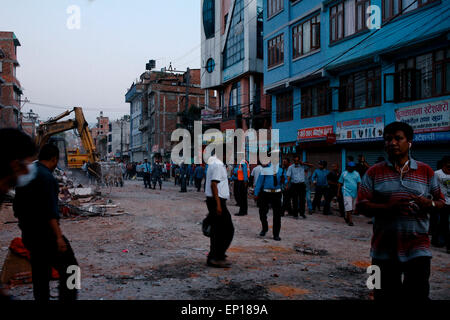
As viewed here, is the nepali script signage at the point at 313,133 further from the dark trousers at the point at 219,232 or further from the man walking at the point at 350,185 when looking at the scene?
the dark trousers at the point at 219,232

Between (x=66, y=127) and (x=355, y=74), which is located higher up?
(x=355, y=74)

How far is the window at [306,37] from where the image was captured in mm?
21047

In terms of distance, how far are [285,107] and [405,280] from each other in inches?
868

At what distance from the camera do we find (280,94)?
2514 centimetres

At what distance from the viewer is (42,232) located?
3.47 m

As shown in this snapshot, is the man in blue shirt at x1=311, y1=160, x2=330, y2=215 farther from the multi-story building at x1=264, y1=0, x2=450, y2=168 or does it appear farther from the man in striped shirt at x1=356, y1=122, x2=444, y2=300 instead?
the man in striped shirt at x1=356, y1=122, x2=444, y2=300

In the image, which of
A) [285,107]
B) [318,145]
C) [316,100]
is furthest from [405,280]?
[285,107]

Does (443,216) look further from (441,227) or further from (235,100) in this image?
(235,100)

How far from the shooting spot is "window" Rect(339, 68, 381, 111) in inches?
691

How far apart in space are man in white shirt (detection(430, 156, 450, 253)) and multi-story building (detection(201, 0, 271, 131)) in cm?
1977

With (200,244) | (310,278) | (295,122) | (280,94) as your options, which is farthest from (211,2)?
(310,278)

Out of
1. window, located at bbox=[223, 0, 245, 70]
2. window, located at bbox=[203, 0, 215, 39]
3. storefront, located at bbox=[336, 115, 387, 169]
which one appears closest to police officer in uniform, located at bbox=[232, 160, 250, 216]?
storefront, located at bbox=[336, 115, 387, 169]

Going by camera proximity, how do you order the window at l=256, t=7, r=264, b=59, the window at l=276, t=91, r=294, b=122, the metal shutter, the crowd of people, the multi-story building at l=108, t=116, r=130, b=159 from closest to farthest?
the crowd of people < the metal shutter < the window at l=276, t=91, r=294, b=122 < the window at l=256, t=7, r=264, b=59 < the multi-story building at l=108, t=116, r=130, b=159

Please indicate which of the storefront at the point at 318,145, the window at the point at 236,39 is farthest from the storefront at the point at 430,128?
the window at the point at 236,39
